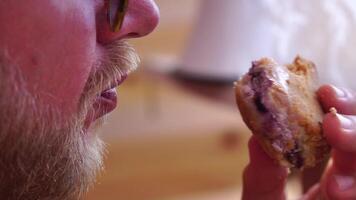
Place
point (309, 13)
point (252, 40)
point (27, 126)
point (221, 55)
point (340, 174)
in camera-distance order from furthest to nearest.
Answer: point (221, 55), point (252, 40), point (309, 13), point (340, 174), point (27, 126)

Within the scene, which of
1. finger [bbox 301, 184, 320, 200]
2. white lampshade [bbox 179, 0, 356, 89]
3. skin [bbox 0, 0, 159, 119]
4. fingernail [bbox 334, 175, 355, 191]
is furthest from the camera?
white lampshade [bbox 179, 0, 356, 89]

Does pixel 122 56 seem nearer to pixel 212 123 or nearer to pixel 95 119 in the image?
pixel 95 119

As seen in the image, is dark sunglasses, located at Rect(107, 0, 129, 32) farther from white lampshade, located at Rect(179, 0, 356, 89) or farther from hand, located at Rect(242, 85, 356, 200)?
white lampshade, located at Rect(179, 0, 356, 89)

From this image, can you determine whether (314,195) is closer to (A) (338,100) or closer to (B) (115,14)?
(A) (338,100)

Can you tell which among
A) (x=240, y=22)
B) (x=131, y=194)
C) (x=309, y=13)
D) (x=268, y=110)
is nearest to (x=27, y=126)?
(x=268, y=110)

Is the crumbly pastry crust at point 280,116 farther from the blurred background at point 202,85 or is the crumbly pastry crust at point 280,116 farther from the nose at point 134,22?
the blurred background at point 202,85

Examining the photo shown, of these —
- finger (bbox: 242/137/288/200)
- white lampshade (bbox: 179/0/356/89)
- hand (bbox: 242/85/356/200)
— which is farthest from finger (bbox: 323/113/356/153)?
white lampshade (bbox: 179/0/356/89)
